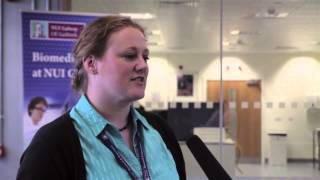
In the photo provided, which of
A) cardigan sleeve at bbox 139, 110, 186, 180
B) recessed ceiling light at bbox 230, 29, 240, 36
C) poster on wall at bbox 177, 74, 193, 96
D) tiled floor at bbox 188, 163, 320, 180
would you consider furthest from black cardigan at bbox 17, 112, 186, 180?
recessed ceiling light at bbox 230, 29, 240, 36

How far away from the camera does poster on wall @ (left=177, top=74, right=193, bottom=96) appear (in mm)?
7392

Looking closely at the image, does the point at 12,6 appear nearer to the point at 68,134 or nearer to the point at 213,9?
the point at 213,9

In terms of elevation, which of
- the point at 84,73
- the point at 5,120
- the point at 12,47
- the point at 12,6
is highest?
the point at 12,6

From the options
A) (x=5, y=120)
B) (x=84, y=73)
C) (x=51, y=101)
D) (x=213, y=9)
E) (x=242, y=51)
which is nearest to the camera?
(x=84, y=73)

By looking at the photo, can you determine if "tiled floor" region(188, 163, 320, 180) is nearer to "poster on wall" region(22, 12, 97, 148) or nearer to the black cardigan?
"poster on wall" region(22, 12, 97, 148)

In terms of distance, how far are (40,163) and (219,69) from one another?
5757mm

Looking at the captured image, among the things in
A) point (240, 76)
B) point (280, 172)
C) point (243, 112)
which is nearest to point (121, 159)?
point (240, 76)

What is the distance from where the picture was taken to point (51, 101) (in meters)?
3.54

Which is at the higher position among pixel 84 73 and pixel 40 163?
pixel 84 73

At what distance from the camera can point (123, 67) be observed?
1.01 metres

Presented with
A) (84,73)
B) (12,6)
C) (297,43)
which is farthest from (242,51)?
(84,73)

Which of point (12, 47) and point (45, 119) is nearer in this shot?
point (45, 119)

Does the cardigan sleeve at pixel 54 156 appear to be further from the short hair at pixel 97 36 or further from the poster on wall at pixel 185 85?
the poster on wall at pixel 185 85

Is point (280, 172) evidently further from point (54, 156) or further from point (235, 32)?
point (54, 156)
